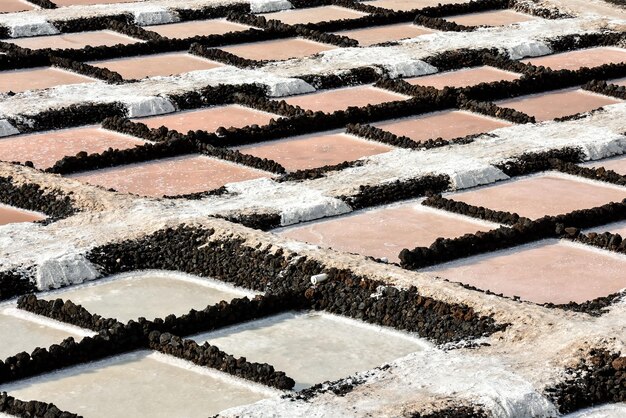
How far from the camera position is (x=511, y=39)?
1302cm

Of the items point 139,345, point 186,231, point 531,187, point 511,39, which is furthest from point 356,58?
point 139,345

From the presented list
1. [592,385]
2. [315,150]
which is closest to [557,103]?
[315,150]

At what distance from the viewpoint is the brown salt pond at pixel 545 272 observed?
741 cm

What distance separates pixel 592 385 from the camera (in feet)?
20.5

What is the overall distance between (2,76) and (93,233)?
3787 millimetres

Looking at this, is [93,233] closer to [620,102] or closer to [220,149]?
[220,149]

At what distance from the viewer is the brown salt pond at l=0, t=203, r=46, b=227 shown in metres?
8.30

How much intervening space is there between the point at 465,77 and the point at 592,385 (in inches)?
236

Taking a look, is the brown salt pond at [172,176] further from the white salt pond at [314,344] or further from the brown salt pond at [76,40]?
Result: the brown salt pond at [76,40]

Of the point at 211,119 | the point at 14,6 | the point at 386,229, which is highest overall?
the point at 386,229

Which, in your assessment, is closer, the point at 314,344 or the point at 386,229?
the point at 314,344

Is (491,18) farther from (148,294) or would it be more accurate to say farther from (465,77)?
(148,294)

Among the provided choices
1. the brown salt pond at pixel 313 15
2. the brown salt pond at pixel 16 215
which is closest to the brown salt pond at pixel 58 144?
the brown salt pond at pixel 16 215

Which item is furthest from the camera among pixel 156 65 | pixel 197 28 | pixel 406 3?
pixel 406 3
